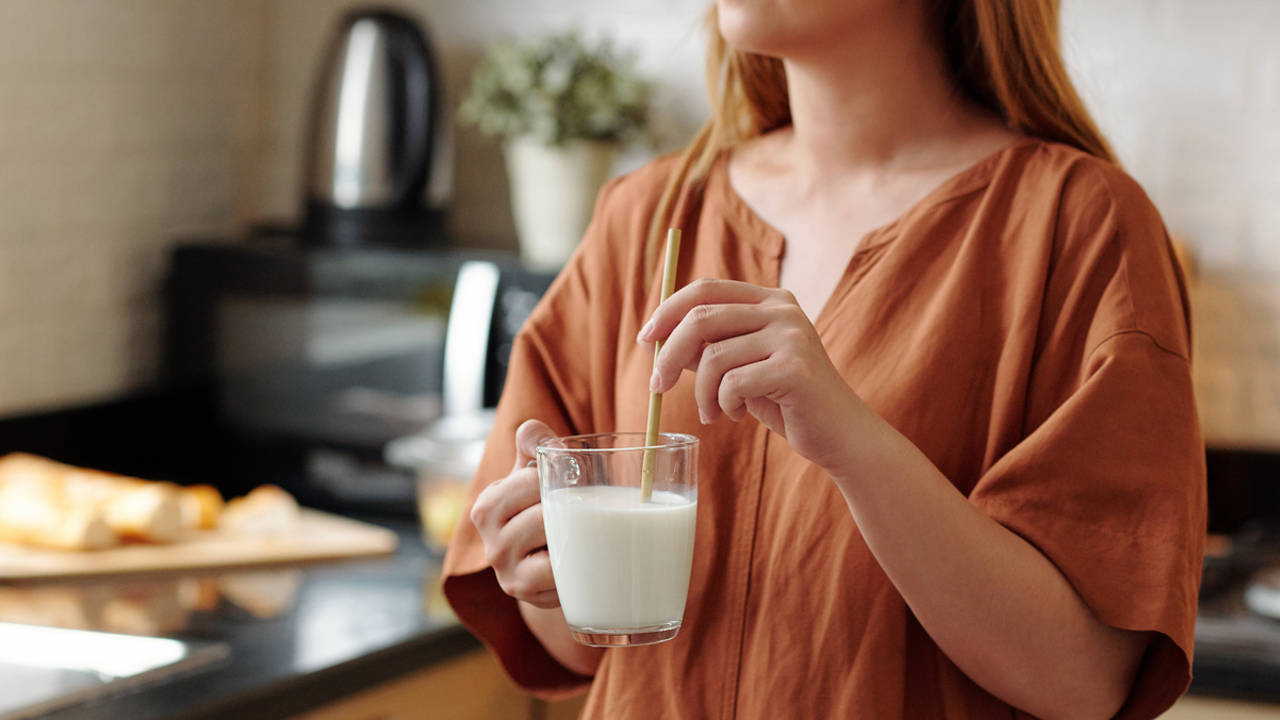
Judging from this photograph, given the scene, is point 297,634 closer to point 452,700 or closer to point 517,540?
point 452,700

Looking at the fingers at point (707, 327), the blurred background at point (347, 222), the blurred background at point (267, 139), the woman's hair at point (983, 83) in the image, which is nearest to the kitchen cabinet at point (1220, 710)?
the blurred background at point (347, 222)

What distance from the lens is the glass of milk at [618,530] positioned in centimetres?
85

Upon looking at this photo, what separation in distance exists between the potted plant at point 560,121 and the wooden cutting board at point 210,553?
57 centimetres

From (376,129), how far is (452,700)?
3.70 ft

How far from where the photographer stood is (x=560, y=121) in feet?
7.28

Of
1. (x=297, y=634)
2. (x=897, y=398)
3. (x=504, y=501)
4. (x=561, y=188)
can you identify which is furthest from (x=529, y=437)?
(x=561, y=188)

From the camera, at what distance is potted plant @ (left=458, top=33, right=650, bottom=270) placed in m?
2.22

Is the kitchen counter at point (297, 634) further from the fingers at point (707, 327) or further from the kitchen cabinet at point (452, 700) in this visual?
the fingers at point (707, 327)

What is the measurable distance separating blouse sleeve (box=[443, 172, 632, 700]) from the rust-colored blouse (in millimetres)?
65

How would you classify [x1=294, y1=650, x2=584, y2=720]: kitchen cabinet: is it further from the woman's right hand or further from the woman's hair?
the woman's hair

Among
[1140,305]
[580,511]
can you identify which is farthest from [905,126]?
[580,511]

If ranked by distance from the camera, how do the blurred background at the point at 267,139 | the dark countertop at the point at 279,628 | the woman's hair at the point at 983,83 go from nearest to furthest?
the woman's hair at the point at 983,83 → the dark countertop at the point at 279,628 → the blurred background at the point at 267,139

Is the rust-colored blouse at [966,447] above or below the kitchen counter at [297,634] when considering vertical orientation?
above

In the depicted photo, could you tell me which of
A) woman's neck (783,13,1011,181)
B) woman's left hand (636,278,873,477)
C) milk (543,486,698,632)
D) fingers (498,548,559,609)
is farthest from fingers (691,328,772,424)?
woman's neck (783,13,1011,181)
